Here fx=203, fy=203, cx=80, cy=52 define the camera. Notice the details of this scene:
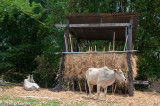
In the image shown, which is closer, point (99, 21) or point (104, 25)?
point (104, 25)

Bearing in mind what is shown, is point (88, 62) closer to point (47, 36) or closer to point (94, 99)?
point (94, 99)

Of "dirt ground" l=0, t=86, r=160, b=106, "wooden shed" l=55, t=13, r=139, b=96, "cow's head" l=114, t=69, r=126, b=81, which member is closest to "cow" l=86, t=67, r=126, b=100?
"cow's head" l=114, t=69, r=126, b=81

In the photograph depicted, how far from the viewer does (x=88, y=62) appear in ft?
37.8

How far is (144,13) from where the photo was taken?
16.8 meters

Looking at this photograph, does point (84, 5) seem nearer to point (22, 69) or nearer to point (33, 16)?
point (33, 16)

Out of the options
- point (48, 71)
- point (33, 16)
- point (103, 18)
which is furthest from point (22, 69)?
point (103, 18)

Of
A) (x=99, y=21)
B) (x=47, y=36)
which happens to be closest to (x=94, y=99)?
(x=99, y=21)

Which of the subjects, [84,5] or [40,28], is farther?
[40,28]

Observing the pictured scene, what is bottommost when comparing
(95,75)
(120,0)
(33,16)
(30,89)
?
(30,89)

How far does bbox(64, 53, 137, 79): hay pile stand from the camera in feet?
36.3

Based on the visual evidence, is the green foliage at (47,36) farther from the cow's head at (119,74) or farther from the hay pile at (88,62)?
the cow's head at (119,74)

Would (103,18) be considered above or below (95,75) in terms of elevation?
above

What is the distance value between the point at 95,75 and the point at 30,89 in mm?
4335

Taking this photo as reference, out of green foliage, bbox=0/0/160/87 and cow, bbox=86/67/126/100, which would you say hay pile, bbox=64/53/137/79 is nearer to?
cow, bbox=86/67/126/100
